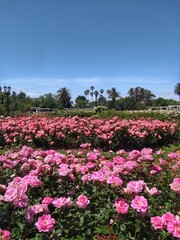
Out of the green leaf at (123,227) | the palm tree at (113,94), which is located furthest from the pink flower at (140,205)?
the palm tree at (113,94)

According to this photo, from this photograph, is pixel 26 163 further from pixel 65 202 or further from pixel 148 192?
pixel 148 192

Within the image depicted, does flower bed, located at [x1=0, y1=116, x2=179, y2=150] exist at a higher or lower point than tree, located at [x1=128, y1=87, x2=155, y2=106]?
lower

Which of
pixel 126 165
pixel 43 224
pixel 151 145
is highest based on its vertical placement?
pixel 126 165

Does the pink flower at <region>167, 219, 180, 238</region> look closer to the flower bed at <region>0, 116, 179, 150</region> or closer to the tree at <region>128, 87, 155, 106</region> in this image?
the flower bed at <region>0, 116, 179, 150</region>

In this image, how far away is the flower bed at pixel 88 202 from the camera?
1.98m

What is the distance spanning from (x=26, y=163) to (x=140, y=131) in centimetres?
598

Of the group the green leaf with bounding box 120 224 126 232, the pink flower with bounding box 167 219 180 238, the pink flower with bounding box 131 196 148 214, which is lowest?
the green leaf with bounding box 120 224 126 232

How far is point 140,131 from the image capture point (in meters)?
8.41

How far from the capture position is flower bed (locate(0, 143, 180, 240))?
1.98 metres

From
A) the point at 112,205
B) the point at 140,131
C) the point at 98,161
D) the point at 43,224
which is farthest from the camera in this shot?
the point at 140,131

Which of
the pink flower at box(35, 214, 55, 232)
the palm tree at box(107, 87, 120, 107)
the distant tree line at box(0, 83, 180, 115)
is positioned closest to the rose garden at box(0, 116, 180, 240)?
the pink flower at box(35, 214, 55, 232)

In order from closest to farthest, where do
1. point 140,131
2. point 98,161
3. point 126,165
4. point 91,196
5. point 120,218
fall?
point 120,218, point 91,196, point 126,165, point 98,161, point 140,131

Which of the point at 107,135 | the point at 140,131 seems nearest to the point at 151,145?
the point at 140,131

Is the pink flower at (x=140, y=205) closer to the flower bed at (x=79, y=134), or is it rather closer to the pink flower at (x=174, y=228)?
the pink flower at (x=174, y=228)
